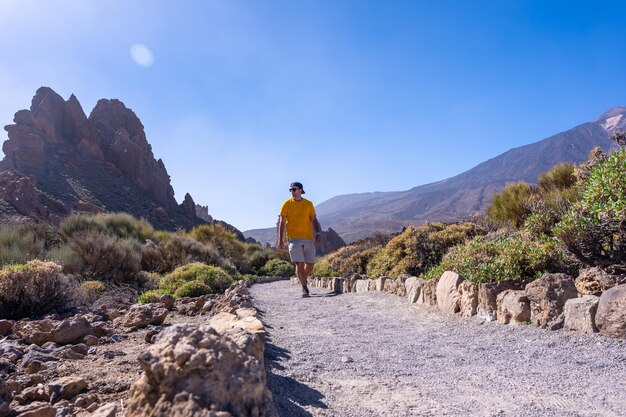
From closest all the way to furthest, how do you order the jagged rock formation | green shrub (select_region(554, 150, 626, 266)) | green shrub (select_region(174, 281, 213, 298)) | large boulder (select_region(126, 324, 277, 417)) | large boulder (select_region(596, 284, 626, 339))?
large boulder (select_region(126, 324, 277, 417)) < large boulder (select_region(596, 284, 626, 339)) < green shrub (select_region(554, 150, 626, 266)) < green shrub (select_region(174, 281, 213, 298)) < the jagged rock formation

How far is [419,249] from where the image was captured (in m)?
8.68

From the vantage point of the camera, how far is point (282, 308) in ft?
22.2

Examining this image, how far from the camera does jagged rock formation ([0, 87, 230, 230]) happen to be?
3703 centimetres

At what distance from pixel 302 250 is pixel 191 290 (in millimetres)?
2134

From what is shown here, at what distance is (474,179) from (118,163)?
122 meters

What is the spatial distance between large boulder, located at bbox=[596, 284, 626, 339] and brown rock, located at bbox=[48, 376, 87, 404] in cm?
357

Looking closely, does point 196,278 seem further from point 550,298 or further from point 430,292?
point 550,298

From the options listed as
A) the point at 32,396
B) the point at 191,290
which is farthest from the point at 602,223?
the point at 191,290

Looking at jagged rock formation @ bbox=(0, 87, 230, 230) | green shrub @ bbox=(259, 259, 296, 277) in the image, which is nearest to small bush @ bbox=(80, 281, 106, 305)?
green shrub @ bbox=(259, 259, 296, 277)

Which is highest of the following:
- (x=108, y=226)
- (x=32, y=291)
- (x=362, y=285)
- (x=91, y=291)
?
(x=108, y=226)

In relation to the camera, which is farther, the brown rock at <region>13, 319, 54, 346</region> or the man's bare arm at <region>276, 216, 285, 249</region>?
the man's bare arm at <region>276, 216, 285, 249</region>

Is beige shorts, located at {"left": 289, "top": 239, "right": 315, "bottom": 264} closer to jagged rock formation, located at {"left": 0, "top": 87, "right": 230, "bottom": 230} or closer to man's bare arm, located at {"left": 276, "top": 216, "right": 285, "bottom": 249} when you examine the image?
man's bare arm, located at {"left": 276, "top": 216, "right": 285, "bottom": 249}

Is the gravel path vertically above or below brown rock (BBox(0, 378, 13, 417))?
below

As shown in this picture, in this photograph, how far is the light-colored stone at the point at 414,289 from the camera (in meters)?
6.27
